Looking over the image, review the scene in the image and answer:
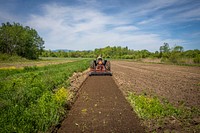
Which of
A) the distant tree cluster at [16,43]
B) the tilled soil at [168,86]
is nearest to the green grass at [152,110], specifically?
the tilled soil at [168,86]

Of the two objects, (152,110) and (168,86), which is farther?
(168,86)

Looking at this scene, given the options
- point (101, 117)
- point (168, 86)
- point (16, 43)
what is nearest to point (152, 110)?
point (101, 117)

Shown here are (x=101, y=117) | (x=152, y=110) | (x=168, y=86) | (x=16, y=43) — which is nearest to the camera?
(x=101, y=117)

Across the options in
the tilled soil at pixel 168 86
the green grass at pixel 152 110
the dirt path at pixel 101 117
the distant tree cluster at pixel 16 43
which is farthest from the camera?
the distant tree cluster at pixel 16 43

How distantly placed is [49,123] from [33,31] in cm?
8045

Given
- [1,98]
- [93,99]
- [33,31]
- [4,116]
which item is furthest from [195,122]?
[33,31]

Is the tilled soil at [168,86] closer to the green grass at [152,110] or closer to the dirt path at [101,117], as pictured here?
the green grass at [152,110]

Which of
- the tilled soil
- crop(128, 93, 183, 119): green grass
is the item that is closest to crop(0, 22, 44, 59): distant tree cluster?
the tilled soil

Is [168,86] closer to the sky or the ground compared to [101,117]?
closer to the sky

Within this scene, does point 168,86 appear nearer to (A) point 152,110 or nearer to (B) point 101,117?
(A) point 152,110

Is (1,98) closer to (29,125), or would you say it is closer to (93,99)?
(29,125)

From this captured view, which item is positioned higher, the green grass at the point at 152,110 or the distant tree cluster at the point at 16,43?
the distant tree cluster at the point at 16,43

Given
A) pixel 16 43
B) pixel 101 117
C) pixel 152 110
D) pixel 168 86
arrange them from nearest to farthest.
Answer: pixel 101 117 < pixel 152 110 < pixel 168 86 < pixel 16 43

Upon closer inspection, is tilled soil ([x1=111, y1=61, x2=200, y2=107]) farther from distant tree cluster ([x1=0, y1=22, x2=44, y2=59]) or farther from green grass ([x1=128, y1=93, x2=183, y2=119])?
distant tree cluster ([x1=0, y1=22, x2=44, y2=59])
